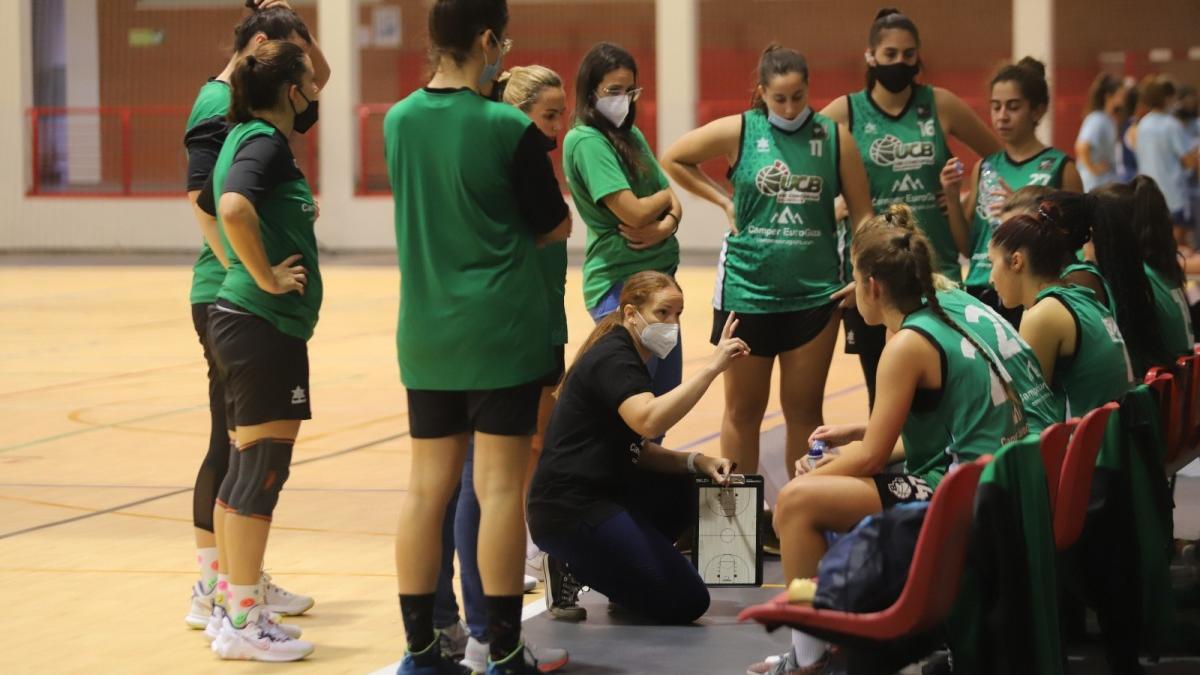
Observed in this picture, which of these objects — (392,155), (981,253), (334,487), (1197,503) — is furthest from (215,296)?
(1197,503)

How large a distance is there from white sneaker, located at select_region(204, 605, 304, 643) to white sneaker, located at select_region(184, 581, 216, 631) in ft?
Answer: 0.45

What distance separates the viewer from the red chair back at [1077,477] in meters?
3.86

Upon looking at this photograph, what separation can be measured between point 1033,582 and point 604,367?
1601mm

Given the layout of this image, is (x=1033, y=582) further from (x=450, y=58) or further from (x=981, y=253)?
(x=981, y=253)

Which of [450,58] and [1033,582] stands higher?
[450,58]

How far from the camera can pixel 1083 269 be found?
5.09 metres

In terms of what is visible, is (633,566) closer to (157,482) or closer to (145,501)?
(145,501)

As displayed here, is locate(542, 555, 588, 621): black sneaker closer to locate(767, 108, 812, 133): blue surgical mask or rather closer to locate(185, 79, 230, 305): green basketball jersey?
locate(185, 79, 230, 305): green basketball jersey

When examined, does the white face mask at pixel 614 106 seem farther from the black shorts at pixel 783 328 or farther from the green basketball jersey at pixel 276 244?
the green basketball jersey at pixel 276 244

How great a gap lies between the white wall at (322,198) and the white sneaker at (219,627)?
51.1ft

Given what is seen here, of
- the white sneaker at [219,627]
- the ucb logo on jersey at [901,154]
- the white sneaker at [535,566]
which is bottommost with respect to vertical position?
the white sneaker at [535,566]

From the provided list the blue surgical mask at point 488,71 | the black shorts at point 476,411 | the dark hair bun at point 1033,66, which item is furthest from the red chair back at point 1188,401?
the blue surgical mask at point 488,71

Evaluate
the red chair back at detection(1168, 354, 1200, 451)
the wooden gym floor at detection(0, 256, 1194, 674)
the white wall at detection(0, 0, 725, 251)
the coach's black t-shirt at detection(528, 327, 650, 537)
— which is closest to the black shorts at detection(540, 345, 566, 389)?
the coach's black t-shirt at detection(528, 327, 650, 537)

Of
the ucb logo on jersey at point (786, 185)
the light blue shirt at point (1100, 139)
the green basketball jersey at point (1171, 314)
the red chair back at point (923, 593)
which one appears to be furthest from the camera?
the light blue shirt at point (1100, 139)
